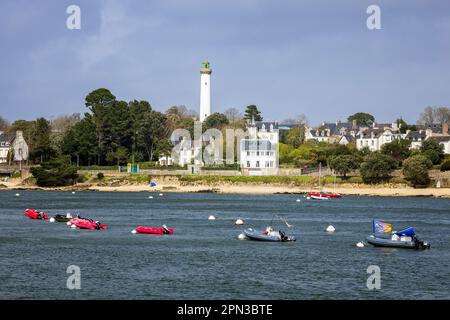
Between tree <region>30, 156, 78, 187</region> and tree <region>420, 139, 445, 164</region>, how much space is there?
221 ft

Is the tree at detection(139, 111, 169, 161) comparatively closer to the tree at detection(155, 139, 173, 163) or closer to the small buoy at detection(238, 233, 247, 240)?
the tree at detection(155, 139, 173, 163)

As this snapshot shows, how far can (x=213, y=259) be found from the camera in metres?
59.8

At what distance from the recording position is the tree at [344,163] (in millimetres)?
146500

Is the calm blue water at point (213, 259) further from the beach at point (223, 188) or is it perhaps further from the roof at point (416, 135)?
the roof at point (416, 135)

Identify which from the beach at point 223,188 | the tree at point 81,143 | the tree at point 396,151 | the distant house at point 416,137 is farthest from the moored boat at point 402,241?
the distant house at point 416,137

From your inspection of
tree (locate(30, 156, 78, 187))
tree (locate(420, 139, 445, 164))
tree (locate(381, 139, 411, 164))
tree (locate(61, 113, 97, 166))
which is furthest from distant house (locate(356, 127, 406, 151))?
tree (locate(30, 156, 78, 187))

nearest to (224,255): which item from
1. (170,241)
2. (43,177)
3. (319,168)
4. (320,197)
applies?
(170,241)

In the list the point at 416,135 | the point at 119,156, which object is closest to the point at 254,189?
the point at 119,156

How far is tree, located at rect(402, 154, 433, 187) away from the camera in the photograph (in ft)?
459

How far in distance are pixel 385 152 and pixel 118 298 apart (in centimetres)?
11780

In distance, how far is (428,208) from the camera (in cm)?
11825

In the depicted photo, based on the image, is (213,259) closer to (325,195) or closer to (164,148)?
(325,195)

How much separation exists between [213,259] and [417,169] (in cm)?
8705

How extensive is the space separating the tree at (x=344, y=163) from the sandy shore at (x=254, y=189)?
344 centimetres
